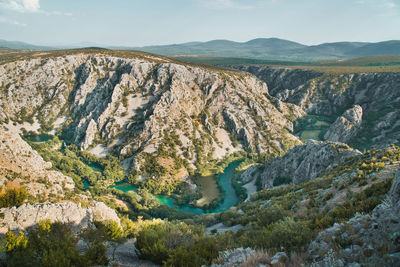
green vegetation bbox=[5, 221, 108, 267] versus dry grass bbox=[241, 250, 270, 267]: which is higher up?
dry grass bbox=[241, 250, 270, 267]

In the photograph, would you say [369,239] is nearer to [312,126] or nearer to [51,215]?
[51,215]

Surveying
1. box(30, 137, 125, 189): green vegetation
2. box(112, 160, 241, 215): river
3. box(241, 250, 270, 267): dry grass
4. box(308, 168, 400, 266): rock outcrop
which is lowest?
box(112, 160, 241, 215): river

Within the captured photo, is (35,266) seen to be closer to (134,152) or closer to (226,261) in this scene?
(226,261)

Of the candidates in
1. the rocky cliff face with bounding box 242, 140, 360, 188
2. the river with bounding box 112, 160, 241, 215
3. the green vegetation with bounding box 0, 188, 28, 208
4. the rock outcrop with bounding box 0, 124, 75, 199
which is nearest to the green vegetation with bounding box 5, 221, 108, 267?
the green vegetation with bounding box 0, 188, 28, 208

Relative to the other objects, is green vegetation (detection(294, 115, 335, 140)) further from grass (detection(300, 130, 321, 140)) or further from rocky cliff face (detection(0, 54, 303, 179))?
rocky cliff face (detection(0, 54, 303, 179))

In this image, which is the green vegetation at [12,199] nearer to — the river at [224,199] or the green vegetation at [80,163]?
the river at [224,199]

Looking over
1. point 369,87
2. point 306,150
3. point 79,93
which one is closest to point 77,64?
point 79,93
